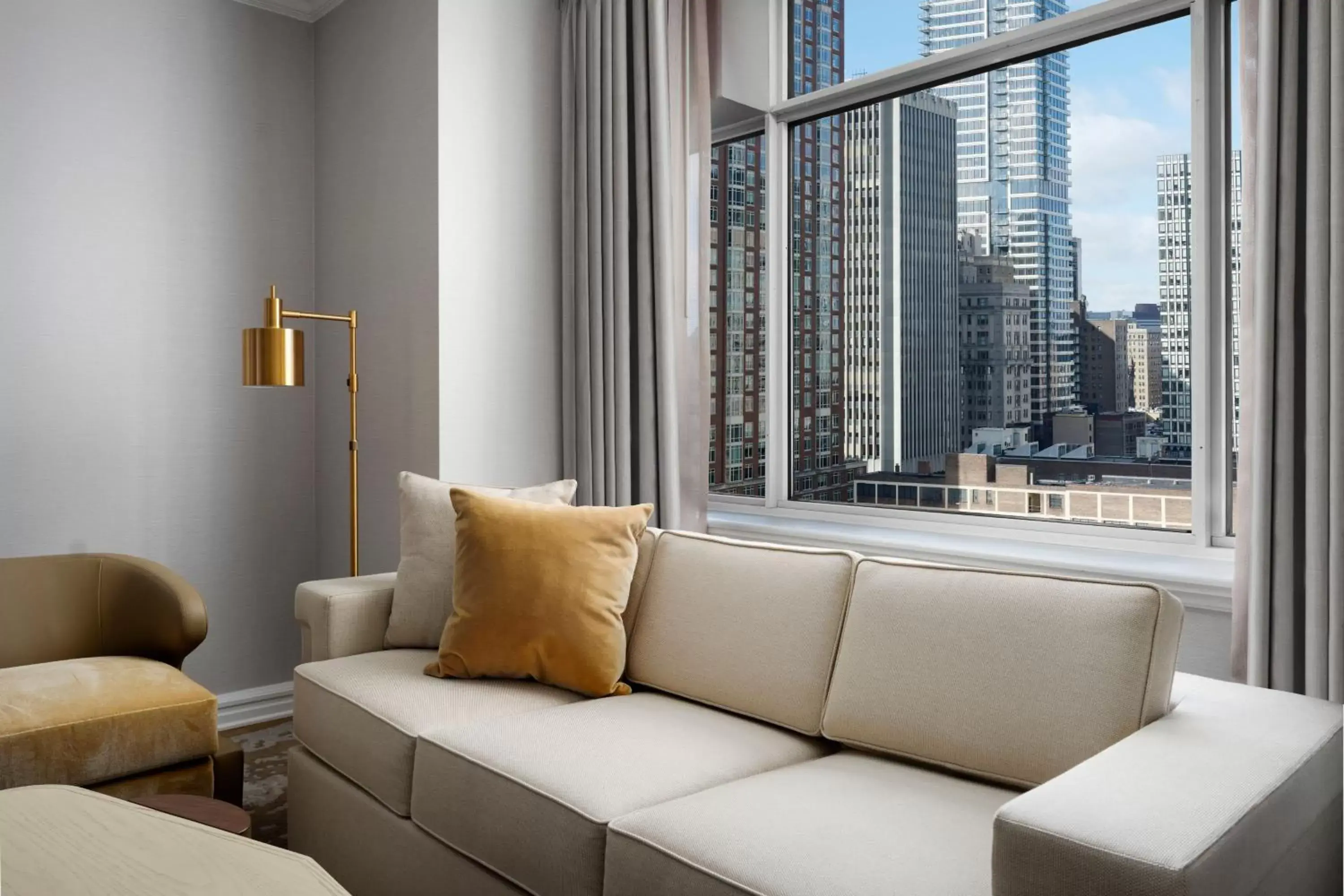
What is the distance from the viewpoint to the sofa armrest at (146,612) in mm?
Result: 2730

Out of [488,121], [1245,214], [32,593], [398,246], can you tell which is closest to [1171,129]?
[1245,214]

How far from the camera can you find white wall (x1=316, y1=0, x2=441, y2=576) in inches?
131

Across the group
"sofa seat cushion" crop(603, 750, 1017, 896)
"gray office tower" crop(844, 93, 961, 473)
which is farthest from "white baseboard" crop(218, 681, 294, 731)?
"sofa seat cushion" crop(603, 750, 1017, 896)

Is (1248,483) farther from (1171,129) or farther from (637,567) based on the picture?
(637,567)

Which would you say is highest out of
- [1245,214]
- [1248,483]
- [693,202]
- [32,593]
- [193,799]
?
[693,202]

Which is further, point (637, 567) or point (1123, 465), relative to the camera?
point (1123, 465)

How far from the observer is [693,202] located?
3.28 m

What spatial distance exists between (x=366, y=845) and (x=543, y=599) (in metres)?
0.66

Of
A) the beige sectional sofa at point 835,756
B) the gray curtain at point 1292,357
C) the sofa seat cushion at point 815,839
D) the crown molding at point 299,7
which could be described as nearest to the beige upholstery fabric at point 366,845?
the beige sectional sofa at point 835,756

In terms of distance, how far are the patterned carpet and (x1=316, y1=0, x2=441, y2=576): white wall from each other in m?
0.64

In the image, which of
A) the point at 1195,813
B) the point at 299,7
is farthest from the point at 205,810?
the point at 299,7

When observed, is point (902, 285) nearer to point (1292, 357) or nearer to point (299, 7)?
point (1292, 357)

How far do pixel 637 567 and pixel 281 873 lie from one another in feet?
4.61

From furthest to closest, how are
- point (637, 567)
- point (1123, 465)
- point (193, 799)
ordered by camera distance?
1. point (1123, 465)
2. point (637, 567)
3. point (193, 799)
